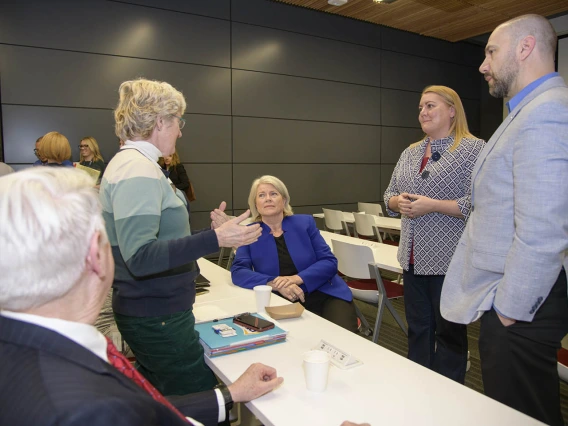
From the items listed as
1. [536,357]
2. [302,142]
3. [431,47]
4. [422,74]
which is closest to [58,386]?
[536,357]

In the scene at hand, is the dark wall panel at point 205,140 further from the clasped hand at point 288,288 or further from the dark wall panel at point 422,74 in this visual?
the clasped hand at point 288,288

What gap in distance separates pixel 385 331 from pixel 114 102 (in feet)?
14.6

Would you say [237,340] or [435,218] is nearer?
Answer: [237,340]

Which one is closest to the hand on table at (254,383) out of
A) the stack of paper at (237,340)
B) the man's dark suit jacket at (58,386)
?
the stack of paper at (237,340)

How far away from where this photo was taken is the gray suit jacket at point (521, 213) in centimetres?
127

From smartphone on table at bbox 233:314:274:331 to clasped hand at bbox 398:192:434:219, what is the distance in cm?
104

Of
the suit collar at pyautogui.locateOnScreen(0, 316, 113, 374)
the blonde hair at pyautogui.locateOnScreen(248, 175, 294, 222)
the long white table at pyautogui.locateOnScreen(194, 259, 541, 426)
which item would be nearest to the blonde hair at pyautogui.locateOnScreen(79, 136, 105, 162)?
the blonde hair at pyautogui.locateOnScreen(248, 175, 294, 222)

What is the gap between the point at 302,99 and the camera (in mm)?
7203

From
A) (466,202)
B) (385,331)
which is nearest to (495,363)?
(466,202)

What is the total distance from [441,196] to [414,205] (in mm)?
162

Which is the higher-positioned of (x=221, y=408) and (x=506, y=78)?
(x=506, y=78)

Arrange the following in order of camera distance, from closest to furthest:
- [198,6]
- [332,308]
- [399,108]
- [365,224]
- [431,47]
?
[332,308]
[365,224]
[198,6]
[399,108]
[431,47]

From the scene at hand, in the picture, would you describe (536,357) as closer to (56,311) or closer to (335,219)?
(56,311)

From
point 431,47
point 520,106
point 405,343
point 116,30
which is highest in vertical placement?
point 431,47
